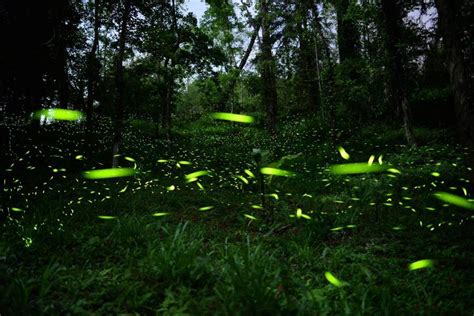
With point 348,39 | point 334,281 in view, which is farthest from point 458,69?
point 348,39

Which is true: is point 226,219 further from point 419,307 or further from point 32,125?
point 32,125

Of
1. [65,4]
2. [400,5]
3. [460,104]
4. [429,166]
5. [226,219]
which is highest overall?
[65,4]

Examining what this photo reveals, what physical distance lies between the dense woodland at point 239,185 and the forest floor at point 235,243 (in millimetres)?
28

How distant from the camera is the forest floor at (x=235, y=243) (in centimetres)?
262

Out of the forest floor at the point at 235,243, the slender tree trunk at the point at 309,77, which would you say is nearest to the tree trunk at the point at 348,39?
the slender tree trunk at the point at 309,77

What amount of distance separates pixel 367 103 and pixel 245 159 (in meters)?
4.86

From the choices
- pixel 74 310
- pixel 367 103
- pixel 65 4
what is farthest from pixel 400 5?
pixel 65 4

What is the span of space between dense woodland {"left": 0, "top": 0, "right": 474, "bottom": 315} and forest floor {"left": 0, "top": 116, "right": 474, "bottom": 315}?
3cm

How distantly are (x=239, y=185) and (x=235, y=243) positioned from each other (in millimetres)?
3717

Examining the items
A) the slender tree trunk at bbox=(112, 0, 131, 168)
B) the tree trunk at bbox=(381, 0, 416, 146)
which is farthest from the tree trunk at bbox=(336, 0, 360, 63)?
the slender tree trunk at bbox=(112, 0, 131, 168)

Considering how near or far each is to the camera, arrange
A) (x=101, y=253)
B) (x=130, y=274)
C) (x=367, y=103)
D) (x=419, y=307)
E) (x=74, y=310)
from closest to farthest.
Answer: (x=74, y=310) < (x=419, y=307) < (x=130, y=274) < (x=101, y=253) < (x=367, y=103)

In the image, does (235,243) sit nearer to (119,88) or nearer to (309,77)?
(119,88)

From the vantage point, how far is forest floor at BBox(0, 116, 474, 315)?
2.62 m

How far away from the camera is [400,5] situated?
893 centimetres
